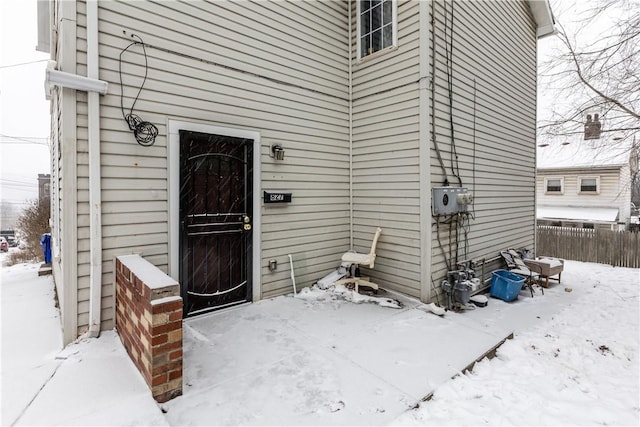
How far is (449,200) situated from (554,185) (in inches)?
570

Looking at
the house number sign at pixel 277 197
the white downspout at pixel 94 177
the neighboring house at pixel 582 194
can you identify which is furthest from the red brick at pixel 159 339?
the neighboring house at pixel 582 194

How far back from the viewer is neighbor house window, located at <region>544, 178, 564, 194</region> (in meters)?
15.0

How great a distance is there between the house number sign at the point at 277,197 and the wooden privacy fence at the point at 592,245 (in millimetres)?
8602

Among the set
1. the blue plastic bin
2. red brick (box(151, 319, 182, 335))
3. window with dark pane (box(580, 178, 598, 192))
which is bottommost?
the blue plastic bin

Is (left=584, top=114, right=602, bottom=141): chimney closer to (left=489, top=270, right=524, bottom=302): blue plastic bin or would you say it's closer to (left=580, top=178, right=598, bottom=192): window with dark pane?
(left=489, top=270, right=524, bottom=302): blue plastic bin

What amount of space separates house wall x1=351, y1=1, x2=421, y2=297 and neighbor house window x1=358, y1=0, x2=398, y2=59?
0.36 ft

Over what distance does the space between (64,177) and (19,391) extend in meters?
1.71

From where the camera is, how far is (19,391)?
7.11 feet

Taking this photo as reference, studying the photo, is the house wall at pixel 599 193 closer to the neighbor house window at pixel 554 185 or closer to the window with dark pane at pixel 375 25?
the neighbor house window at pixel 554 185

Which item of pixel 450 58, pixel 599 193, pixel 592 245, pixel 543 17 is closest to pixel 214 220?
pixel 450 58

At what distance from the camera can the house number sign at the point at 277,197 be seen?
4223 mm

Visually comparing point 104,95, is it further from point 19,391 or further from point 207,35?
point 19,391

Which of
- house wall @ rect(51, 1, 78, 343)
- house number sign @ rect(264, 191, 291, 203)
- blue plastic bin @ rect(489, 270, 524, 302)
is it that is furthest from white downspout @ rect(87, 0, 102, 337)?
blue plastic bin @ rect(489, 270, 524, 302)

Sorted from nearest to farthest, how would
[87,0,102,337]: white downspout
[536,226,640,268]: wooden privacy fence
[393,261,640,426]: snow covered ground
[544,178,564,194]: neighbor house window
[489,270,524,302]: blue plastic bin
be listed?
[393,261,640,426]: snow covered ground → [87,0,102,337]: white downspout → [489,270,524,302]: blue plastic bin → [536,226,640,268]: wooden privacy fence → [544,178,564,194]: neighbor house window
